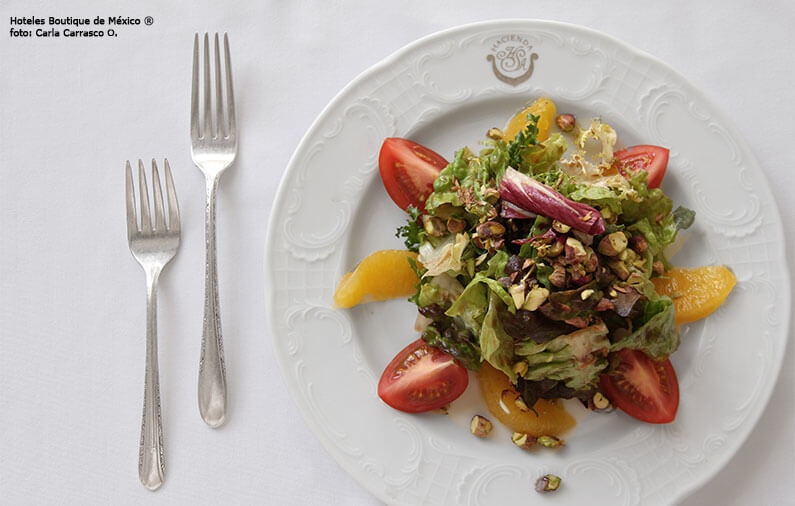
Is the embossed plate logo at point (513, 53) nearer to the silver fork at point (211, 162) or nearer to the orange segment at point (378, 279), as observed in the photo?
the orange segment at point (378, 279)

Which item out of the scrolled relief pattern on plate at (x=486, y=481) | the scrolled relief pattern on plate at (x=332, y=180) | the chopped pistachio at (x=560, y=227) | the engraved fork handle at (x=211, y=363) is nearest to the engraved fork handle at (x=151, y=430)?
the engraved fork handle at (x=211, y=363)

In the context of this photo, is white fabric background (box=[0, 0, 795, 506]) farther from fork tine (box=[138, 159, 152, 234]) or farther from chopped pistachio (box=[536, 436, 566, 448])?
chopped pistachio (box=[536, 436, 566, 448])

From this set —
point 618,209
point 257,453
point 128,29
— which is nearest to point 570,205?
point 618,209

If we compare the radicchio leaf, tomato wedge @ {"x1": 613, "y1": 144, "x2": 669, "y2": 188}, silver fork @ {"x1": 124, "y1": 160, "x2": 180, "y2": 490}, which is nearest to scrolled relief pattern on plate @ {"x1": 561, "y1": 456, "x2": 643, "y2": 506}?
the radicchio leaf

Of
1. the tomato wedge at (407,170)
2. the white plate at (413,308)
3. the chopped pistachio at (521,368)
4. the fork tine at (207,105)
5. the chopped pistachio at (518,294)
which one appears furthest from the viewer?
the fork tine at (207,105)

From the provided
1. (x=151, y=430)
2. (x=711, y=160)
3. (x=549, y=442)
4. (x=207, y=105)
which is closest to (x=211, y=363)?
(x=151, y=430)

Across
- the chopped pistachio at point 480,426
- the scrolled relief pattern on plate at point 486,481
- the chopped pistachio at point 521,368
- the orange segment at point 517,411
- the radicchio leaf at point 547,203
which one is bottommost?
the scrolled relief pattern on plate at point 486,481

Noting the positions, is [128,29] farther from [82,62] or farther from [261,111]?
[261,111]
